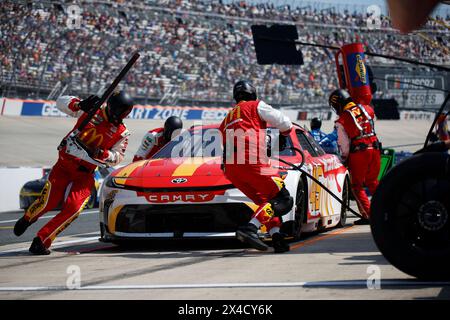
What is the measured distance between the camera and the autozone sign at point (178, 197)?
7.90 m

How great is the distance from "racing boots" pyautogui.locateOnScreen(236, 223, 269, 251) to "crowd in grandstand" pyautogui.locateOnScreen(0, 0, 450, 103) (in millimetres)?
25587

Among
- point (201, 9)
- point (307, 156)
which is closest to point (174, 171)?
point (307, 156)

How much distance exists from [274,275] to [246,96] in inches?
104

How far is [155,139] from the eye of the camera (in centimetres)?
1029

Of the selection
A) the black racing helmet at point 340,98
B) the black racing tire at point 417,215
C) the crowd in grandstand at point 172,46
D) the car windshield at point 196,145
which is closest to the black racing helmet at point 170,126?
the car windshield at point 196,145

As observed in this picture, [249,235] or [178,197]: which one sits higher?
[178,197]

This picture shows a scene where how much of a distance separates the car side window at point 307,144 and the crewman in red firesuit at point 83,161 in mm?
2065

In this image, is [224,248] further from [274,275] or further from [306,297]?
[306,297]

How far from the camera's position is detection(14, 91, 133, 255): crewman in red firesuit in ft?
28.2

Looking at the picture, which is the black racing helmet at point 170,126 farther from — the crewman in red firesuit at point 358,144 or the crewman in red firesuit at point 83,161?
the crewman in red firesuit at point 358,144

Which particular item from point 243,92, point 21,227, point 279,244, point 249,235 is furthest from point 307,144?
point 21,227

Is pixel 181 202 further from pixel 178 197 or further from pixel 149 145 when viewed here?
pixel 149 145

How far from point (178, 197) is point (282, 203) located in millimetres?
1004

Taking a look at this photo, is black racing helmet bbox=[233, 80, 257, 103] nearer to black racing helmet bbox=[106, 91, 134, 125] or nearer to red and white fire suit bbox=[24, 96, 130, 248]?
black racing helmet bbox=[106, 91, 134, 125]
